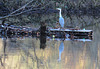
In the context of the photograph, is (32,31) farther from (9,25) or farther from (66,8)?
(66,8)

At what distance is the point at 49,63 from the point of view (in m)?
7.32

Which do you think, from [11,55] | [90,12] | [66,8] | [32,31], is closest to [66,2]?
[66,8]

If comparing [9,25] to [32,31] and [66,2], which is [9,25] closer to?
[32,31]

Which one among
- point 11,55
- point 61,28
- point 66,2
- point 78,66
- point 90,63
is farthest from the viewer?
point 66,2

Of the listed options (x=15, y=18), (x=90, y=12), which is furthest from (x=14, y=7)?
(x=90, y=12)

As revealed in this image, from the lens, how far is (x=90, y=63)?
7.44 meters

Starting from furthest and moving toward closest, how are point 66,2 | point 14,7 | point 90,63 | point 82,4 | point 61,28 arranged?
point 82,4, point 66,2, point 14,7, point 61,28, point 90,63

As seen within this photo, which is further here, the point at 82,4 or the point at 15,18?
the point at 82,4

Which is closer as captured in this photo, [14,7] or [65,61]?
[65,61]

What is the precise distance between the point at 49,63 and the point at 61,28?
8.86 m

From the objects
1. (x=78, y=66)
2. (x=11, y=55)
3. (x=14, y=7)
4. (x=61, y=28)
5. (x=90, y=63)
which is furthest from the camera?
(x=14, y=7)

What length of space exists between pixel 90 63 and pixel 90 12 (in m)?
22.6

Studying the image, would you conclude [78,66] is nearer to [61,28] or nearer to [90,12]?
[61,28]

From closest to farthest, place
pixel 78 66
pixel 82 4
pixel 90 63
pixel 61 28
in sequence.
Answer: pixel 78 66 < pixel 90 63 < pixel 61 28 < pixel 82 4
